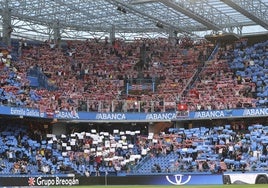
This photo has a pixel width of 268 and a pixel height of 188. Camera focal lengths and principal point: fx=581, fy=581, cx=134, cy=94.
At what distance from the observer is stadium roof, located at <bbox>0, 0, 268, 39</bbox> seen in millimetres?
48969

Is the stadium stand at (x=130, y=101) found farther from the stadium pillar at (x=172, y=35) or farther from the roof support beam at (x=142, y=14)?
the roof support beam at (x=142, y=14)

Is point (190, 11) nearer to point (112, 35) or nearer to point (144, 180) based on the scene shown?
point (144, 180)

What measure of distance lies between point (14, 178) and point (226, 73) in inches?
958

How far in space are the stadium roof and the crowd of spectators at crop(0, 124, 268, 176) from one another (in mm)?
10163

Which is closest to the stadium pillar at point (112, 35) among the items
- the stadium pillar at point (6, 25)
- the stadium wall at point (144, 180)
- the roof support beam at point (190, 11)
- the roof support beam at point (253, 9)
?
the stadium pillar at point (6, 25)

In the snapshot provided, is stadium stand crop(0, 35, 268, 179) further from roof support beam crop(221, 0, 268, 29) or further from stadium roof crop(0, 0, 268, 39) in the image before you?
Result: roof support beam crop(221, 0, 268, 29)

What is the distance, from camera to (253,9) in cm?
4897

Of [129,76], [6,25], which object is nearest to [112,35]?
[129,76]

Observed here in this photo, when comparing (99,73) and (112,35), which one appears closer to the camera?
(99,73)

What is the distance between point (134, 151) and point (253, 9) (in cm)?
1568

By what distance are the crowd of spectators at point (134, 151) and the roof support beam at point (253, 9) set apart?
30.0ft

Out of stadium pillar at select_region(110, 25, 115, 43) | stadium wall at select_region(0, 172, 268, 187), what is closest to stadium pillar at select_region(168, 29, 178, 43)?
stadium pillar at select_region(110, 25, 115, 43)

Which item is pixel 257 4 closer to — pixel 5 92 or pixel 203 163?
pixel 203 163

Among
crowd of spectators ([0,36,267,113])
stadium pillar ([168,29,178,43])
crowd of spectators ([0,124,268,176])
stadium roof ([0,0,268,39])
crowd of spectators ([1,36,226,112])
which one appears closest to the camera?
crowd of spectators ([0,124,268,176])
